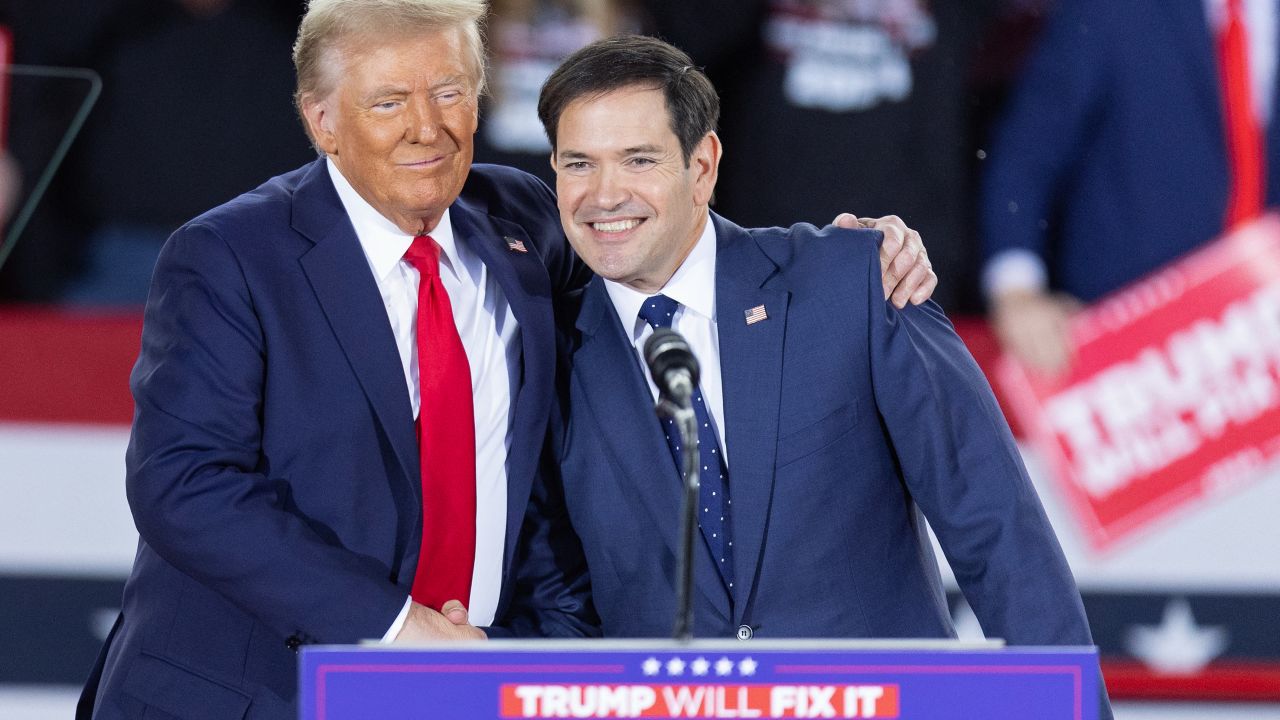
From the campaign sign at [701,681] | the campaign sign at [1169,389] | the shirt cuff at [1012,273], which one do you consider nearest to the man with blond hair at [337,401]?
the campaign sign at [701,681]

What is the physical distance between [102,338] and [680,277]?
2.00 meters

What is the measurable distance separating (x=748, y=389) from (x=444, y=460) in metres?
0.36

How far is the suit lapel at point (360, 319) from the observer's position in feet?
5.73

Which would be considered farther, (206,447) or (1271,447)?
(1271,447)

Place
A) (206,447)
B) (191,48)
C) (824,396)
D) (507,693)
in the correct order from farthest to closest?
(191,48) < (824,396) < (206,447) < (507,693)

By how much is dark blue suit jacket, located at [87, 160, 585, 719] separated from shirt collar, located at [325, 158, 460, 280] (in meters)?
0.04

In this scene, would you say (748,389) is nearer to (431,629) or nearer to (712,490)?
(712,490)

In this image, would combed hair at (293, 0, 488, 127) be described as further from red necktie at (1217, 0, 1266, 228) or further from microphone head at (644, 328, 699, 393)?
red necktie at (1217, 0, 1266, 228)

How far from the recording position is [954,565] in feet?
5.74

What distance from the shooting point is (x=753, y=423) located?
1773mm

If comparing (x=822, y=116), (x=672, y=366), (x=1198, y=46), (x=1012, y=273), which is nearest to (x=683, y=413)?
(x=672, y=366)

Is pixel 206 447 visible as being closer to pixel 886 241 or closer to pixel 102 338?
pixel 886 241

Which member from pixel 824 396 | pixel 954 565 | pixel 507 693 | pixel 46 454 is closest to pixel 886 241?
pixel 824 396

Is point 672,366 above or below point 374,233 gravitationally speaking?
below
